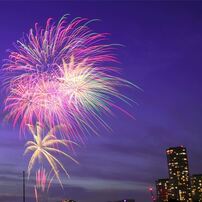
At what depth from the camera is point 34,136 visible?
58.2 metres

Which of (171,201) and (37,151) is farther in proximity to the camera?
(37,151)

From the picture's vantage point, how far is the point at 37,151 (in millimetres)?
57656

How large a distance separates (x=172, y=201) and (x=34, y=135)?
72.6 feet

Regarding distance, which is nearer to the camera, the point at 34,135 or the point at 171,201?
the point at 171,201

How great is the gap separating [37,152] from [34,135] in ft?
7.99

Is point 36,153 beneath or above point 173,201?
above

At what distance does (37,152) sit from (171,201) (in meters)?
20.9

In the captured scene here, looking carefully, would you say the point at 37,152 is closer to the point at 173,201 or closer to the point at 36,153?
the point at 36,153

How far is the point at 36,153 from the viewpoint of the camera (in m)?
57.7

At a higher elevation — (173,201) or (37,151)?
(37,151)

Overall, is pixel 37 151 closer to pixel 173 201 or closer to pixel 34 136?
pixel 34 136

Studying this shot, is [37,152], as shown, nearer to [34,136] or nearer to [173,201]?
[34,136]

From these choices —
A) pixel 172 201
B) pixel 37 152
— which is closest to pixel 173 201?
pixel 172 201

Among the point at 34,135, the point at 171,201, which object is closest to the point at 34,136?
the point at 34,135
